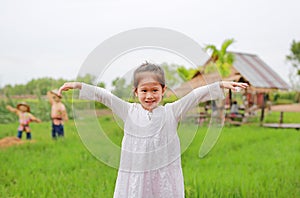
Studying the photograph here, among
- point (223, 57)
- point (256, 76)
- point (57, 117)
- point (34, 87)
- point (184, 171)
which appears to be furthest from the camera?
point (256, 76)

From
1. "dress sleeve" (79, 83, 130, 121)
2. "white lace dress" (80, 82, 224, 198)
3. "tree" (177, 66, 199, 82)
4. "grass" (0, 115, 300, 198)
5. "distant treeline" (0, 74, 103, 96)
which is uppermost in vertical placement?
"distant treeline" (0, 74, 103, 96)

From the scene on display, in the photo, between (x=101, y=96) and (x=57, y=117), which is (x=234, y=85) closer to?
(x=101, y=96)

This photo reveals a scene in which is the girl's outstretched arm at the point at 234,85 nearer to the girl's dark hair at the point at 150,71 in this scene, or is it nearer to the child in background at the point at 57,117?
the girl's dark hair at the point at 150,71

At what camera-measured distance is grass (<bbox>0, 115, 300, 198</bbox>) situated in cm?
351

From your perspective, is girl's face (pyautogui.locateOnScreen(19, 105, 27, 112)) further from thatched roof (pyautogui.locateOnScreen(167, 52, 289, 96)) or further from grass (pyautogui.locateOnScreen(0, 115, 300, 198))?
thatched roof (pyautogui.locateOnScreen(167, 52, 289, 96))

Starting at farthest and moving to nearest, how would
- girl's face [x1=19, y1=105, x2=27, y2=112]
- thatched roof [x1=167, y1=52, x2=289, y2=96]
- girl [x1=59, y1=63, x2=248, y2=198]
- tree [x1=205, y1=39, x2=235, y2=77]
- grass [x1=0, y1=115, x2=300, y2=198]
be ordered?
thatched roof [x1=167, y1=52, x2=289, y2=96] < tree [x1=205, y1=39, x2=235, y2=77] < girl's face [x1=19, y1=105, x2=27, y2=112] < grass [x1=0, y1=115, x2=300, y2=198] < girl [x1=59, y1=63, x2=248, y2=198]

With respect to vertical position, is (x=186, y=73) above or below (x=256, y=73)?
below

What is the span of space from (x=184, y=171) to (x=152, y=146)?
2.51 metres

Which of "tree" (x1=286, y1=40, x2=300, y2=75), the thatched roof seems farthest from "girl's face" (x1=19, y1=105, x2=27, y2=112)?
"tree" (x1=286, y1=40, x2=300, y2=75)

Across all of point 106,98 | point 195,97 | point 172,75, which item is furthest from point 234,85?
point 106,98

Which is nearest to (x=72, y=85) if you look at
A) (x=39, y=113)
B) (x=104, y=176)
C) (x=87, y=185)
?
(x=87, y=185)

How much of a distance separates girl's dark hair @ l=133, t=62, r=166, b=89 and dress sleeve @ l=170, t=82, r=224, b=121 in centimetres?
16

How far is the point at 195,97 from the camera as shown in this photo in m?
2.16

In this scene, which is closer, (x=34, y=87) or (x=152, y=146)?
(x=152, y=146)
